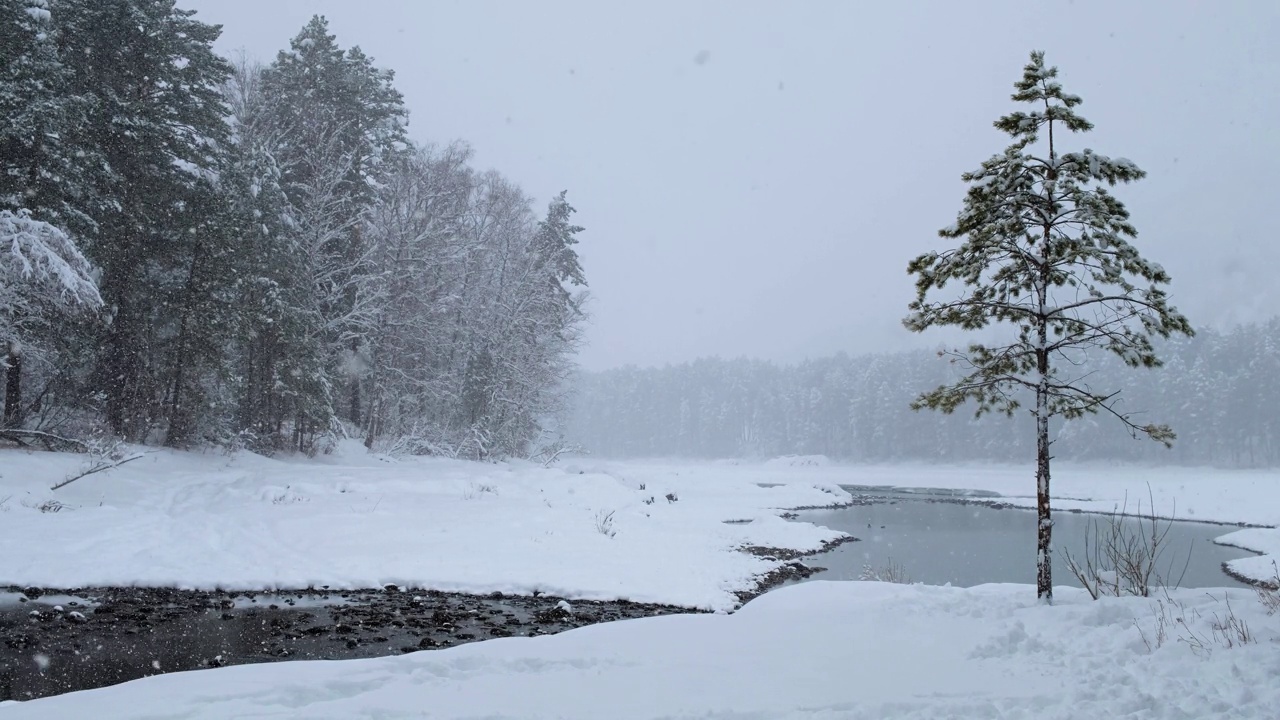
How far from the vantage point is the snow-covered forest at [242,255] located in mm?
16953

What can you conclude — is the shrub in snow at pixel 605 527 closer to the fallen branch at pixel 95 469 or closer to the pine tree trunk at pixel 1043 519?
the pine tree trunk at pixel 1043 519

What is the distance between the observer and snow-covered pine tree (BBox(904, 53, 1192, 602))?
10023mm

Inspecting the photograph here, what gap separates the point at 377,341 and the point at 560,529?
50.2 ft

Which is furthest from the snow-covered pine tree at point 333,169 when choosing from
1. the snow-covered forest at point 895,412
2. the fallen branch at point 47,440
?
the snow-covered forest at point 895,412

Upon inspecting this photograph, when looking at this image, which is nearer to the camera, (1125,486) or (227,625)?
(227,625)

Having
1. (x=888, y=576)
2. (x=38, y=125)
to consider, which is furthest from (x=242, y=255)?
(x=888, y=576)

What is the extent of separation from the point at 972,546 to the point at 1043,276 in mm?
17706

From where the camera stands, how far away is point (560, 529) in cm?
1848

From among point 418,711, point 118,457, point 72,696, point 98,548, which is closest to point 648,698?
point 418,711

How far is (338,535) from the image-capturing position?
613 inches

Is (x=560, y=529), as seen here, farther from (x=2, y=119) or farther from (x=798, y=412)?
(x=798, y=412)

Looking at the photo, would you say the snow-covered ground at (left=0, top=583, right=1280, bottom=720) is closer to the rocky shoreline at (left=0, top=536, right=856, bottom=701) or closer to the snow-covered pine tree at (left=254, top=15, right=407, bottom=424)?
the rocky shoreline at (left=0, top=536, right=856, bottom=701)

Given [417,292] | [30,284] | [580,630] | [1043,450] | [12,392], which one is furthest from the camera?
[417,292]

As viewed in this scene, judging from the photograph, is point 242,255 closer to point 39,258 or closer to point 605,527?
point 39,258
